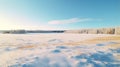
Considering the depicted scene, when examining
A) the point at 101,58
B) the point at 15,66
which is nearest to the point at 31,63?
the point at 15,66

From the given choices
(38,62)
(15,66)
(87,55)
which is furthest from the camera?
(87,55)

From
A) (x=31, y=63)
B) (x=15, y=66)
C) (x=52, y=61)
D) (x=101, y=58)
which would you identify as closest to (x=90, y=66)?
(x=101, y=58)

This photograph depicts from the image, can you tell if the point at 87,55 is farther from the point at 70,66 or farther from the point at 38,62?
the point at 38,62

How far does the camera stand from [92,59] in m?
4.42

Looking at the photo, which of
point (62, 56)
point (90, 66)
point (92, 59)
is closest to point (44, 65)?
point (62, 56)

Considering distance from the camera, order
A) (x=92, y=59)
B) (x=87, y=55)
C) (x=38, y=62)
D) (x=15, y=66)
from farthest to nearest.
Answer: (x=87, y=55) → (x=92, y=59) → (x=38, y=62) → (x=15, y=66)

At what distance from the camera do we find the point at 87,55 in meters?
A: 4.82

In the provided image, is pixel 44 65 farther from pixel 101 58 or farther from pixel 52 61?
pixel 101 58

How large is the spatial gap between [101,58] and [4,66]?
3.39 m

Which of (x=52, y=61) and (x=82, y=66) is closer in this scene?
(x=82, y=66)

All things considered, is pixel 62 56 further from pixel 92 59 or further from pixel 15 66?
pixel 15 66

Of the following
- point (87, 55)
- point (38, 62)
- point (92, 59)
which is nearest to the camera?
point (38, 62)

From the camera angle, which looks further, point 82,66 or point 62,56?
point 62,56

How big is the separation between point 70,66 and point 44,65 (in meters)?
0.83
